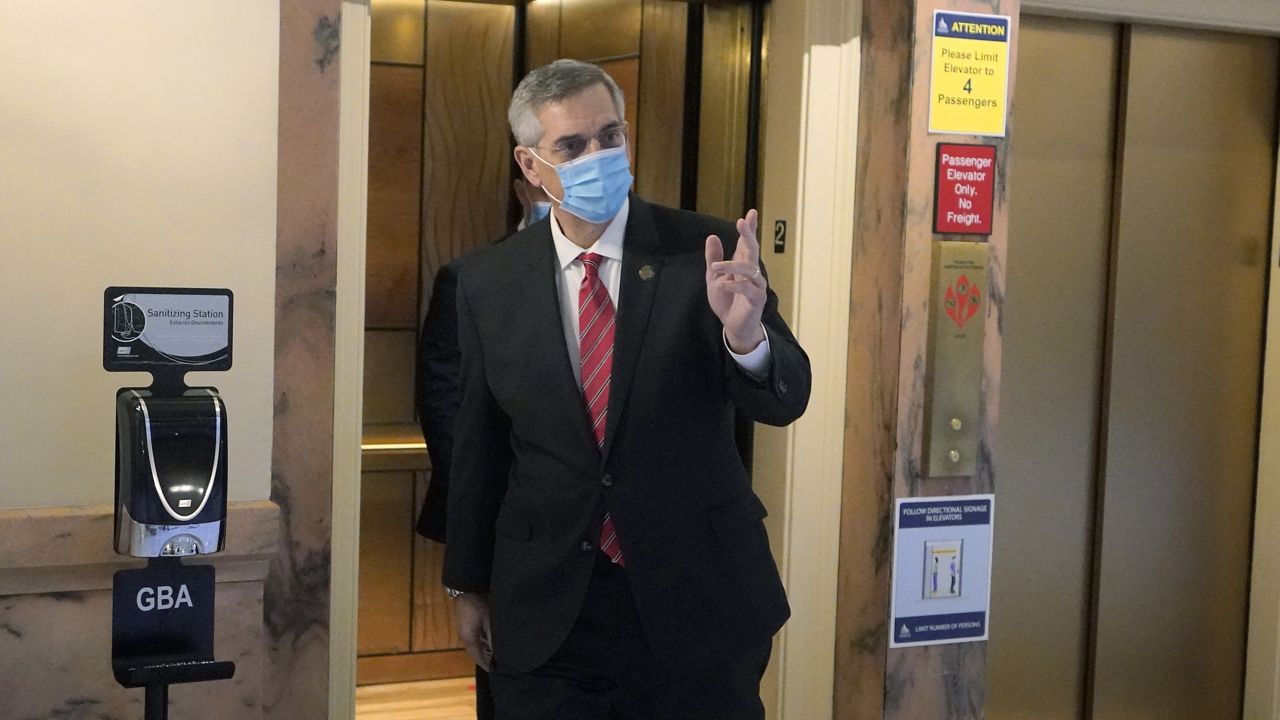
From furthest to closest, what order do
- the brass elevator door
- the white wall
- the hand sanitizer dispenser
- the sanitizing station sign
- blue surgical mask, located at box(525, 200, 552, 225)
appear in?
the brass elevator door → the sanitizing station sign → blue surgical mask, located at box(525, 200, 552, 225) → the white wall → the hand sanitizer dispenser

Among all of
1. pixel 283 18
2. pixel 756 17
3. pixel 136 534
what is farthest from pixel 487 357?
pixel 756 17

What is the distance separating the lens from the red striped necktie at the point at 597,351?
7.75ft

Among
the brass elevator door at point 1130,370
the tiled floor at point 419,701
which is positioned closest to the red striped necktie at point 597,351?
the brass elevator door at point 1130,370

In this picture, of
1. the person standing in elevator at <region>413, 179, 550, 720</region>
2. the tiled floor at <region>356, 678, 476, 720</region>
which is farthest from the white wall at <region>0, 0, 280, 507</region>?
the tiled floor at <region>356, 678, 476, 720</region>

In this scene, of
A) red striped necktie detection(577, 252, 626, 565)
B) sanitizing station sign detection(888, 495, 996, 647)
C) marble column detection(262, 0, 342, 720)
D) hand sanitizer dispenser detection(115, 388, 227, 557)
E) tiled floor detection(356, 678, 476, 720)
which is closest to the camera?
hand sanitizer dispenser detection(115, 388, 227, 557)

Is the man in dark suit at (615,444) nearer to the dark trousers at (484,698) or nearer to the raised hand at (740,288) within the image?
the raised hand at (740,288)

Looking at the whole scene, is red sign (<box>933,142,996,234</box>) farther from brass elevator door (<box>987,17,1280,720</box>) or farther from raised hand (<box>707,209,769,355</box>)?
raised hand (<box>707,209,769,355</box>)

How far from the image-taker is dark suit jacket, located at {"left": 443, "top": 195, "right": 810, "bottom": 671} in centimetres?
231

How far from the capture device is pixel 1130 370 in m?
4.14

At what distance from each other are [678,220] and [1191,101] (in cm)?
237

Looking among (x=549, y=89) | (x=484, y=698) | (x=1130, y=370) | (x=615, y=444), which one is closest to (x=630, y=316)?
(x=615, y=444)

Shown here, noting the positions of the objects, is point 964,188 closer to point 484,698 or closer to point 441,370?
point 441,370

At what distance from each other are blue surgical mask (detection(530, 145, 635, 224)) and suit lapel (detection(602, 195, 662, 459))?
8cm

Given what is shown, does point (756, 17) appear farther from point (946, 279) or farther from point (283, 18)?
point (283, 18)
